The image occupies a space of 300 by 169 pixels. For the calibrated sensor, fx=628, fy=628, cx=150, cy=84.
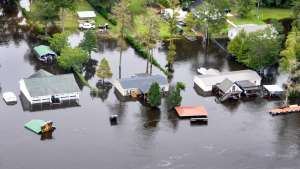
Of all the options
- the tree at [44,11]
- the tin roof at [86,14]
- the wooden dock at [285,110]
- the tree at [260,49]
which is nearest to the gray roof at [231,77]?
the tree at [260,49]

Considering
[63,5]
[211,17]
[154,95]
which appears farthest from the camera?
[63,5]

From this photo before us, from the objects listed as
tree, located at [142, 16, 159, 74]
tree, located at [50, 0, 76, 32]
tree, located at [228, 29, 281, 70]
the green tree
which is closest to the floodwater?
tree, located at [142, 16, 159, 74]

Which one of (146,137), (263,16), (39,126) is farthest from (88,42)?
(263,16)

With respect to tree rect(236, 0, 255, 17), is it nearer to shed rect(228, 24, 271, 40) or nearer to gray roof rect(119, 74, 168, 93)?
shed rect(228, 24, 271, 40)

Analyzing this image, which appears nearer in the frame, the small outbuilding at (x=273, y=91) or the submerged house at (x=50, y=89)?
the submerged house at (x=50, y=89)

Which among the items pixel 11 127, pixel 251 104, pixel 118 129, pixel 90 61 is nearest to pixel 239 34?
pixel 251 104

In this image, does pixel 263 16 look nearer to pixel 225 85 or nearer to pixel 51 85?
pixel 225 85

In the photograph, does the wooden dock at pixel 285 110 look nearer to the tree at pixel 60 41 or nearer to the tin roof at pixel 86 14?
the tree at pixel 60 41
